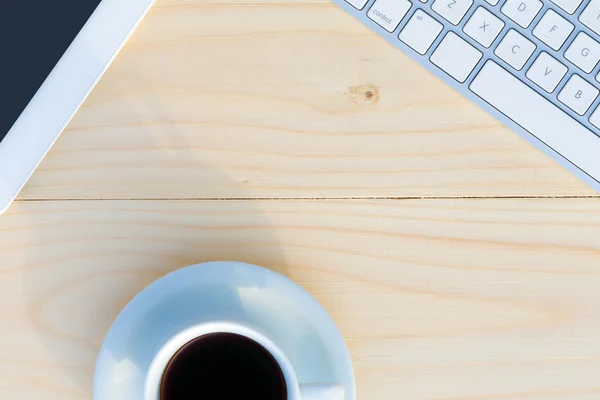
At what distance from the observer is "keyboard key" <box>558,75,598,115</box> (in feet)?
1.48

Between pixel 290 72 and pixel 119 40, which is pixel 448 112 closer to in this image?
pixel 290 72

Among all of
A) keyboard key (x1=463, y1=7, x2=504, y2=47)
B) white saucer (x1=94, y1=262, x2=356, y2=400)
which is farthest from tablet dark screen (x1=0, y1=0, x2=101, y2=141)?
keyboard key (x1=463, y1=7, x2=504, y2=47)

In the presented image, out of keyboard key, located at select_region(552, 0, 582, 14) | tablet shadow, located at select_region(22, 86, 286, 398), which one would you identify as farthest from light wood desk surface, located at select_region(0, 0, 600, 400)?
keyboard key, located at select_region(552, 0, 582, 14)

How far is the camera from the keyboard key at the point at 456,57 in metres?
0.46

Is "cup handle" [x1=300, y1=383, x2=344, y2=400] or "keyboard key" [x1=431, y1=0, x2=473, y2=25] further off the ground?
"keyboard key" [x1=431, y1=0, x2=473, y2=25]

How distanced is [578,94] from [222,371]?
1.01 ft

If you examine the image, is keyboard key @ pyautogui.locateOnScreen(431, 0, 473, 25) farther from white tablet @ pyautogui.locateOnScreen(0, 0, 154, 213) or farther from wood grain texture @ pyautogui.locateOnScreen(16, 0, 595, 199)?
white tablet @ pyautogui.locateOnScreen(0, 0, 154, 213)

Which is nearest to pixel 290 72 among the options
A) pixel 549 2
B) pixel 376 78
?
pixel 376 78

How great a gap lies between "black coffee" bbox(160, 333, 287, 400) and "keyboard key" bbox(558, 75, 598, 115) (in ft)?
0.86

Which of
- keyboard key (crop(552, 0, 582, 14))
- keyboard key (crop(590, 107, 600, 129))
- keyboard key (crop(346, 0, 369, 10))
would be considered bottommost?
keyboard key (crop(346, 0, 369, 10))

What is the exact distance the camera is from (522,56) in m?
0.45

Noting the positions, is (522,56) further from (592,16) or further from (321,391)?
(321,391)

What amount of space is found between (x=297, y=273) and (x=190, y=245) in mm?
79

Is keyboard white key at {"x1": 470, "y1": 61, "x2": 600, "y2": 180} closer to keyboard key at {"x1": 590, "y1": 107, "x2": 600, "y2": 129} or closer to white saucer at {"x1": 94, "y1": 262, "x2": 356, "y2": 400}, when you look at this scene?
keyboard key at {"x1": 590, "y1": 107, "x2": 600, "y2": 129}
